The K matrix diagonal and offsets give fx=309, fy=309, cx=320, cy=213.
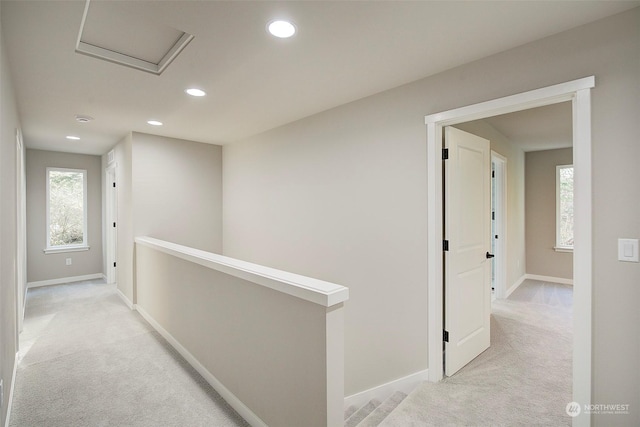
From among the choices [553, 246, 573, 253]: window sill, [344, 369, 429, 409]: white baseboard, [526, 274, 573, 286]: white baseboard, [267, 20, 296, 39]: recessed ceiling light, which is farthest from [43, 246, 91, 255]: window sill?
[553, 246, 573, 253]: window sill

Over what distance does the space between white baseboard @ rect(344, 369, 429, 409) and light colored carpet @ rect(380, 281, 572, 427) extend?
0.09 metres

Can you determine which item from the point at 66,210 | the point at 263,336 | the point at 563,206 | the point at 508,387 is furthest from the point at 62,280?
the point at 563,206

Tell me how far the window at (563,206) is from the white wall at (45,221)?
8.60m

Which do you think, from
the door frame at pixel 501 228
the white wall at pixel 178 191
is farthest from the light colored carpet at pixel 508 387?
the white wall at pixel 178 191

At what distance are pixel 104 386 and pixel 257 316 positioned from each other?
5.12 ft

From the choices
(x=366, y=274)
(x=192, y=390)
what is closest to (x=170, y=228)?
(x=192, y=390)

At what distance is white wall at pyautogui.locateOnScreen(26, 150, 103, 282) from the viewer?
527cm

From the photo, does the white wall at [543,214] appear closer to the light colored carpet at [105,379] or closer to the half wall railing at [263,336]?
the half wall railing at [263,336]

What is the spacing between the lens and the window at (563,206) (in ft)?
18.6

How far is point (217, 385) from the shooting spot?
225 cm

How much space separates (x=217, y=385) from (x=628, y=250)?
264cm

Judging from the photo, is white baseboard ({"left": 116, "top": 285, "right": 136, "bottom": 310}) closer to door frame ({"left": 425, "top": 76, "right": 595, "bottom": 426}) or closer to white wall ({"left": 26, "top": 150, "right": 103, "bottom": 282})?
white wall ({"left": 26, "top": 150, "right": 103, "bottom": 282})

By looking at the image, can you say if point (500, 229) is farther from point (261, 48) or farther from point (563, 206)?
→ point (261, 48)

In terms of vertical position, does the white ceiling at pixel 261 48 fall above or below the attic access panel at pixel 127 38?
below
